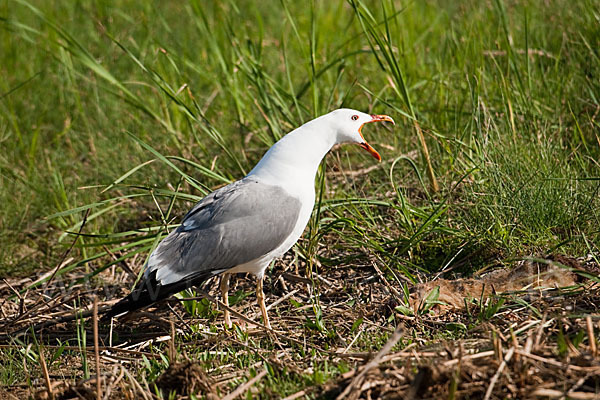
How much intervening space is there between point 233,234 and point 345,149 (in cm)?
165

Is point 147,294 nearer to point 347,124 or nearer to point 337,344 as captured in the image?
point 337,344

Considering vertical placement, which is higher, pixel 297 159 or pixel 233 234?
pixel 297 159

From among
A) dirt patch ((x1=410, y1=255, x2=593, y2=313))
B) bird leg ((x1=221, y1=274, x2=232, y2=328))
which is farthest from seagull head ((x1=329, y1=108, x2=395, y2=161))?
bird leg ((x1=221, y1=274, x2=232, y2=328))

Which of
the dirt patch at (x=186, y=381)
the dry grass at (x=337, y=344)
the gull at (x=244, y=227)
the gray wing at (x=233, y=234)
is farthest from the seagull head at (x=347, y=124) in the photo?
the dirt patch at (x=186, y=381)

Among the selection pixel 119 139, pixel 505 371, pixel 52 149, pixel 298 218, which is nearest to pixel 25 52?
pixel 52 149

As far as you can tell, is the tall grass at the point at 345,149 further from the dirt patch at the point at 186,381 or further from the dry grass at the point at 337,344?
the dirt patch at the point at 186,381

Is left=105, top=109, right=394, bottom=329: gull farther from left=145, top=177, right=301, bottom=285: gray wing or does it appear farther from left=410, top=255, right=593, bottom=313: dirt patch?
left=410, top=255, right=593, bottom=313: dirt patch

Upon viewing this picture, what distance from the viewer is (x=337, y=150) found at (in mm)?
4781

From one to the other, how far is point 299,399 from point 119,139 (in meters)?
3.30

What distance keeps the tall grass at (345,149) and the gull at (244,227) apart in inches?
14.7

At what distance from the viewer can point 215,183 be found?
15.1 feet

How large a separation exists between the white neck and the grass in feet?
1.13

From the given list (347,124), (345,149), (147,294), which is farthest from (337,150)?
(147,294)

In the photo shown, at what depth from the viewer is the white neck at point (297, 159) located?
3.51 m
